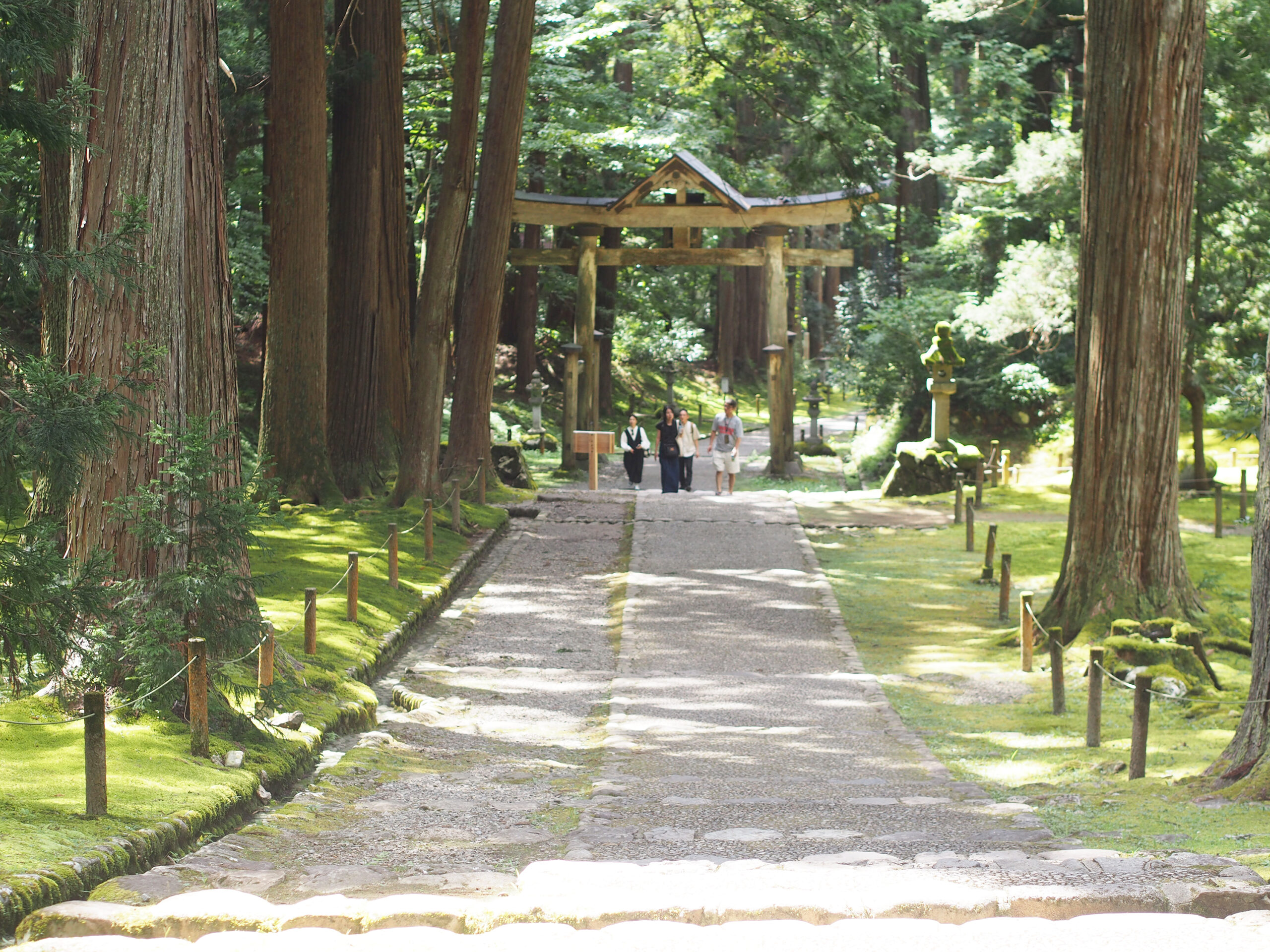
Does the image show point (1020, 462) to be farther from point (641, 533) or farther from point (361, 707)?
point (361, 707)

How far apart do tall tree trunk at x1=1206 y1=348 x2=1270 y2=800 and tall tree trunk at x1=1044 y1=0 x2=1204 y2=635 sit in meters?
4.65

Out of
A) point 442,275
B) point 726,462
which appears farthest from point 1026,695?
point 726,462

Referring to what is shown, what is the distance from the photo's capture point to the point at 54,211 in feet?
30.8

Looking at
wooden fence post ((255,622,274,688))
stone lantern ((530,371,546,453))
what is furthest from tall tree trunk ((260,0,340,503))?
stone lantern ((530,371,546,453))

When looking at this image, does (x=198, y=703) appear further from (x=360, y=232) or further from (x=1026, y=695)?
(x=360, y=232)

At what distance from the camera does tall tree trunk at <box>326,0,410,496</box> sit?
16.6 meters

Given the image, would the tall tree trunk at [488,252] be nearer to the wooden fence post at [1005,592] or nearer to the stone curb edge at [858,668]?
the stone curb edge at [858,668]

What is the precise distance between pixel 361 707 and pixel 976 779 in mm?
4162

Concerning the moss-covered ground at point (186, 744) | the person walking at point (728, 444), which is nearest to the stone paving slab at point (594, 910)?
the moss-covered ground at point (186, 744)

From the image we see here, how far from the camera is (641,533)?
55.0 feet

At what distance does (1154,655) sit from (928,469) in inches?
484

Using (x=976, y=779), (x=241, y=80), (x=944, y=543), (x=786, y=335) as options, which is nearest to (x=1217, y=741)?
(x=976, y=779)

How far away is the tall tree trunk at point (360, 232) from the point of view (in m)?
16.6

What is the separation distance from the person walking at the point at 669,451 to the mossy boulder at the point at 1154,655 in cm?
1041
